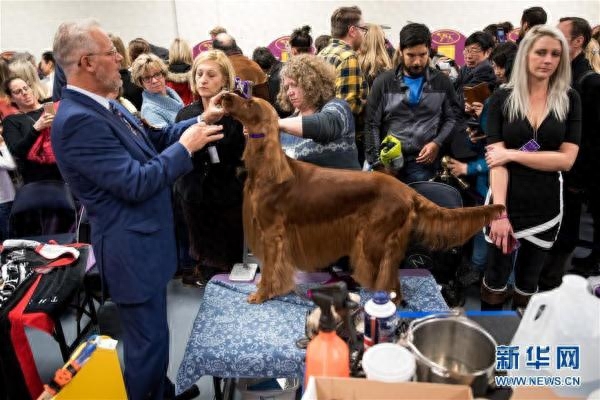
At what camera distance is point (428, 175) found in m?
3.26

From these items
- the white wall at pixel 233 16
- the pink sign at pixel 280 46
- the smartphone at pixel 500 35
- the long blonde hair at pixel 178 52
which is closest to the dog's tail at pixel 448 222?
the long blonde hair at pixel 178 52

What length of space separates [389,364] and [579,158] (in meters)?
2.68

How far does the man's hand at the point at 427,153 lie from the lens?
316 cm

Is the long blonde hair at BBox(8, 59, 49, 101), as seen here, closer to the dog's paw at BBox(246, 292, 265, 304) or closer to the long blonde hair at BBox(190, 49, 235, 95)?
the long blonde hair at BBox(190, 49, 235, 95)

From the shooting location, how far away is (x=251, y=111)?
191 centimetres

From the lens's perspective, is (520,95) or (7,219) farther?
(7,219)

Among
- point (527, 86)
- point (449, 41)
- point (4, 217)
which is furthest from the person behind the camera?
point (449, 41)

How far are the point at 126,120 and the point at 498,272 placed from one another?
6.29ft

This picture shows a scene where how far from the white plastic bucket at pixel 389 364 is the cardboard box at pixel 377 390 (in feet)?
0.08

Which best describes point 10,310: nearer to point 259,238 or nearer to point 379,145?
point 259,238

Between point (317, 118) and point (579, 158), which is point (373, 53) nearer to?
point (579, 158)

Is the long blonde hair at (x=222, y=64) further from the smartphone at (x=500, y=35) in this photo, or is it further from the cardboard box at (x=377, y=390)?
the smartphone at (x=500, y=35)

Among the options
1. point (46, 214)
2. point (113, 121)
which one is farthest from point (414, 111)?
point (46, 214)

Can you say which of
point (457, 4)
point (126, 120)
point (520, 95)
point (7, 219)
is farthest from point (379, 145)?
point (457, 4)
